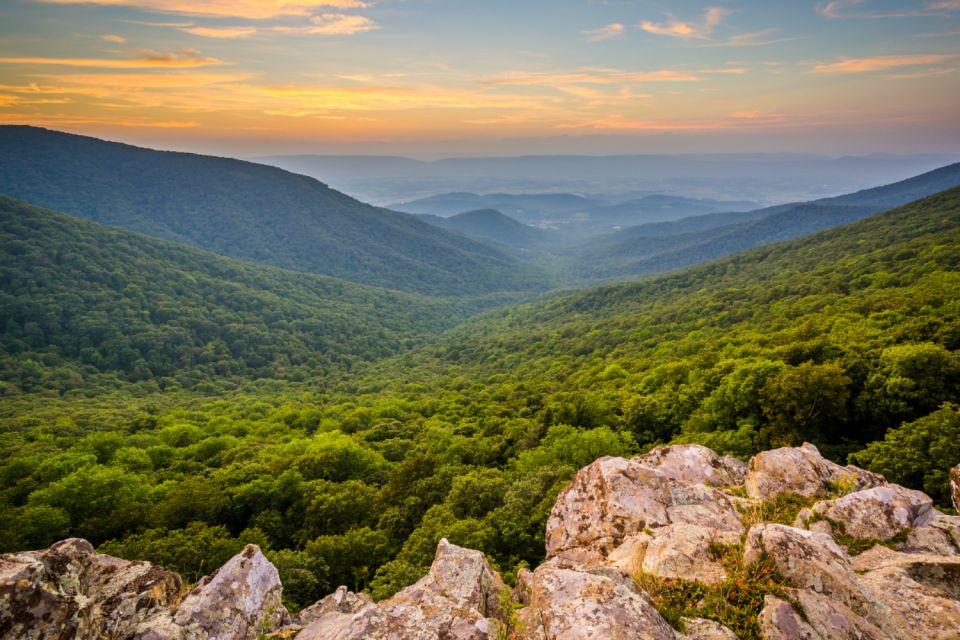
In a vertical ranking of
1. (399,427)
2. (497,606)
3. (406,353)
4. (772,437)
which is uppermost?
(497,606)

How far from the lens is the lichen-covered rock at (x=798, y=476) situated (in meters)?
19.4

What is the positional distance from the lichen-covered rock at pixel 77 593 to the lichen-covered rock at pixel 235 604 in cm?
111

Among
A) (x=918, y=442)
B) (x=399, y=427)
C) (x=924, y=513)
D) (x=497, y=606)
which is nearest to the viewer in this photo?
(x=497, y=606)

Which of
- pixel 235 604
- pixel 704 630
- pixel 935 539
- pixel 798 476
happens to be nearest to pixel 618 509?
pixel 704 630

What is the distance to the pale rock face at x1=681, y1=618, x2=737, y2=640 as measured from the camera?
1046 centimetres

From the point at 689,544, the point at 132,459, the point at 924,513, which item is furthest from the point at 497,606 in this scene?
the point at 132,459

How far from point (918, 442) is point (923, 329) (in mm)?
22874

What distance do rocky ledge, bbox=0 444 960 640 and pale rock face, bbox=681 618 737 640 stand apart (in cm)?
4

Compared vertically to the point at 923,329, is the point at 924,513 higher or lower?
lower

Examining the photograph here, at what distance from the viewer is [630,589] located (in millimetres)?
11773

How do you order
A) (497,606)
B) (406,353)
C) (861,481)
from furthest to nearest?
(406,353) < (861,481) < (497,606)

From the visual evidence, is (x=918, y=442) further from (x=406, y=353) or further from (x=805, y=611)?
(x=406, y=353)

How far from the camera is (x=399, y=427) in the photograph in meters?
68.6

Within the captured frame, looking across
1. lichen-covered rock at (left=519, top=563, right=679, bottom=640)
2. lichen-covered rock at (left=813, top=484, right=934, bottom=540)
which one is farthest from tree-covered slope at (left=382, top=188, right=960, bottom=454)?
lichen-covered rock at (left=519, top=563, right=679, bottom=640)
